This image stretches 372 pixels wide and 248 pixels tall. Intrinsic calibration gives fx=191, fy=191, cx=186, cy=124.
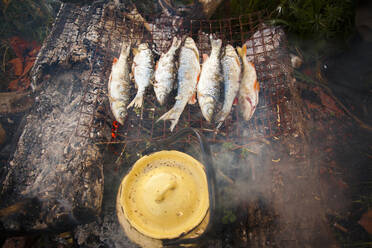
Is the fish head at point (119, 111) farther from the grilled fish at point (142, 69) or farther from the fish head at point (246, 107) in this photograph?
the fish head at point (246, 107)

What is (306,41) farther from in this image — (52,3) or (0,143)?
(0,143)

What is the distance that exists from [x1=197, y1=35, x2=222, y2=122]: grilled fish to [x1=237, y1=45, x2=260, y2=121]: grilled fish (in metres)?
0.43

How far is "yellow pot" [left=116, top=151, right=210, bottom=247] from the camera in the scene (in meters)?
2.00

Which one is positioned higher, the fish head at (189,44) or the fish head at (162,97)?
the fish head at (189,44)

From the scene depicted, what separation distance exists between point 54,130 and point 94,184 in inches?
47.4

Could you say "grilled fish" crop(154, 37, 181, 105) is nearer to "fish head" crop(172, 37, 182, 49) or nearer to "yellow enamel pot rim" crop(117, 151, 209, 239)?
"fish head" crop(172, 37, 182, 49)

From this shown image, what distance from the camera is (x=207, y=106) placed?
3234 mm

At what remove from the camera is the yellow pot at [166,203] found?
6.56 ft

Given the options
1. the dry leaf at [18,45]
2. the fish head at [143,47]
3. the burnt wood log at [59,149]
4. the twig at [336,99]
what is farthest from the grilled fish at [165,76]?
the dry leaf at [18,45]

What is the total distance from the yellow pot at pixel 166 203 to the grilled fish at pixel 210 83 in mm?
1159

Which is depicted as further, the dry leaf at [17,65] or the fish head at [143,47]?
the dry leaf at [17,65]

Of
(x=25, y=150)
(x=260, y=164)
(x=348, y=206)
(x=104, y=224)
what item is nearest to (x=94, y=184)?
(x=104, y=224)

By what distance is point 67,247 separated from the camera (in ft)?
10.5

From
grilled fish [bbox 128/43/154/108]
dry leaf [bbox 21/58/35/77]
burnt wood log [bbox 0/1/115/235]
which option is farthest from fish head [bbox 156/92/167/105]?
dry leaf [bbox 21/58/35/77]
